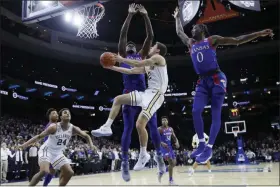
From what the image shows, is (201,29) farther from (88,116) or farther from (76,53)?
(88,116)

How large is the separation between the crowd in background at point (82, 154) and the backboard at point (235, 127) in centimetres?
359

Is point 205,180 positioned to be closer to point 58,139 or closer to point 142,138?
point 58,139

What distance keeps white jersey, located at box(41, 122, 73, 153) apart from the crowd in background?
380cm

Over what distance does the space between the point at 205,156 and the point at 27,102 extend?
2386 centimetres

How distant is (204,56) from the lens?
5.38 metres

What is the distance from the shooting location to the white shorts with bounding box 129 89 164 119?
573cm

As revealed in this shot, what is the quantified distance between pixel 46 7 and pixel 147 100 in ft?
13.0

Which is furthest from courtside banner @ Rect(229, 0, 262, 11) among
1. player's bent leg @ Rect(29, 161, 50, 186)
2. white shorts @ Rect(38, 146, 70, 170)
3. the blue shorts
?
player's bent leg @ Rect(29, 161, 50, 186)

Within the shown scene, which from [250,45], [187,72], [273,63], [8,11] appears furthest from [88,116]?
[273,63]

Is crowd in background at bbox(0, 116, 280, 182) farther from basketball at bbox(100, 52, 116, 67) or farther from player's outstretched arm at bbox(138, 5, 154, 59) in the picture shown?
basketball at bbox(100, 52, 116, 67)

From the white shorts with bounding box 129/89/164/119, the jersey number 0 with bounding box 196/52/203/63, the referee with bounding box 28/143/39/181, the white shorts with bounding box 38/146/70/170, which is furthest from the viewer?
the referee with bounding box 28/143/39/181

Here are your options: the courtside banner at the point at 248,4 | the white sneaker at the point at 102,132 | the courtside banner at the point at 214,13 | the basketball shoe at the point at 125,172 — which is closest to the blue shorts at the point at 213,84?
the white sneaker at the point at 102,132

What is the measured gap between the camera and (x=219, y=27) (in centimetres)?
3011

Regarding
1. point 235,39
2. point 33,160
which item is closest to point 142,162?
point 235,39
